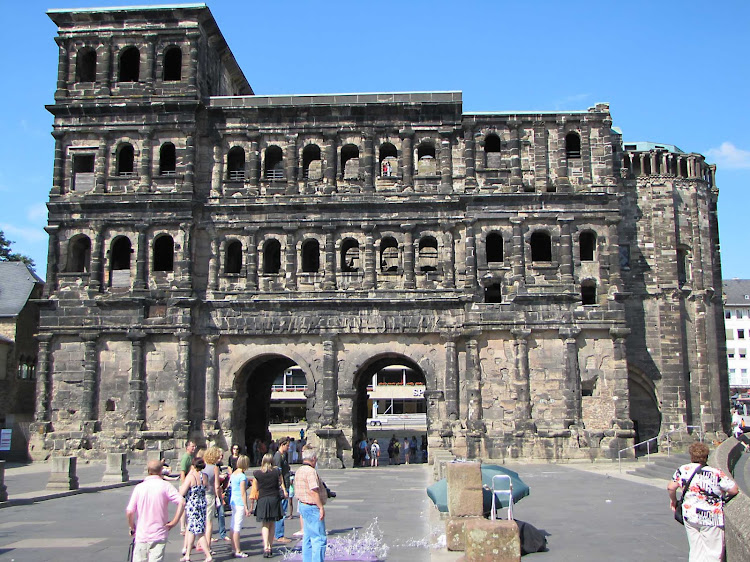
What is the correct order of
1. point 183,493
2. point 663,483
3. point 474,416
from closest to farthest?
point 183,493 < point 663,483 < point 474,416

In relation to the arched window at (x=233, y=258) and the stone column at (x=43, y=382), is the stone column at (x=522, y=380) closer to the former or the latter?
the arched window at (x=233, y=258)

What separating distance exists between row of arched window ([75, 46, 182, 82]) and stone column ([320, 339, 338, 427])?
46.8 feet

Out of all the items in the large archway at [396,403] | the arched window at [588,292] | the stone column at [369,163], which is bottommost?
the large archway at [396,403]

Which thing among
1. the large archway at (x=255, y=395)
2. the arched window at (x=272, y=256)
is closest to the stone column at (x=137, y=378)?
the large archway at (x=255, y=395)

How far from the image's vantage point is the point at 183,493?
12586 mm

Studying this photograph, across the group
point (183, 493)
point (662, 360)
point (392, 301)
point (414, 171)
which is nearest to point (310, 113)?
point (414, 171)

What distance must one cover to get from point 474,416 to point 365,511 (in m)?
13.2

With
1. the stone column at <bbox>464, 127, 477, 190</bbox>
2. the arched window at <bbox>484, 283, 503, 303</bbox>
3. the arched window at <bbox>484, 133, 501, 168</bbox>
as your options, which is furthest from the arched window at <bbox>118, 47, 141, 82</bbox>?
the arched window at <bbox>484, 283, 503, 303</bbox>

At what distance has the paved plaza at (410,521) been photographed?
539 inches

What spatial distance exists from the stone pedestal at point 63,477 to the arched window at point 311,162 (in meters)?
16.5

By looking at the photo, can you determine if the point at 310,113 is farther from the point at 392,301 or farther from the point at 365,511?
the point at 365,511

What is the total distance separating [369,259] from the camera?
33.3 m

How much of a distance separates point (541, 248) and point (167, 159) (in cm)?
1778

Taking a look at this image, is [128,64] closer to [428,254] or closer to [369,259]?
[369,259]
